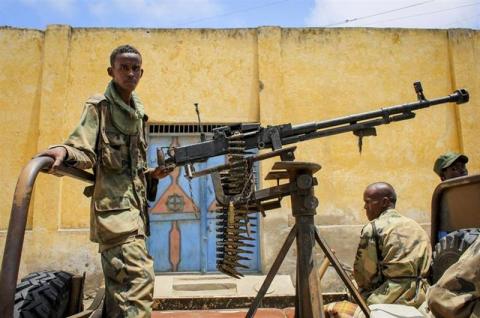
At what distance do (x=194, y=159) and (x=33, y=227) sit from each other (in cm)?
482

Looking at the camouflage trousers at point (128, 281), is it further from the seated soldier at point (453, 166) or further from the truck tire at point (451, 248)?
the seated soldier at point (453, 166)

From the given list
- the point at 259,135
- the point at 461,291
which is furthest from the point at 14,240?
the point at 259,135

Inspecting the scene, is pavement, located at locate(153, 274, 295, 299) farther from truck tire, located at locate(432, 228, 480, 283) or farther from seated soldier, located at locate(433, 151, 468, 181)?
truck tire, located at locate(432, 228, 480, 283)

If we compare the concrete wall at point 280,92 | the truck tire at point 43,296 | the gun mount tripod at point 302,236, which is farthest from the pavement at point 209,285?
the truck tire at point 43,296

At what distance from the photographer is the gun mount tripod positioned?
10.5 feet

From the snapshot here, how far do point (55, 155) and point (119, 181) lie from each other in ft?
2.40

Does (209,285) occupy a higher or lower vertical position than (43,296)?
lower

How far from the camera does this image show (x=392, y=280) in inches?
130

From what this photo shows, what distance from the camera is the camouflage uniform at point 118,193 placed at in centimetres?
229

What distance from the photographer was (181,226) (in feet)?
25.2

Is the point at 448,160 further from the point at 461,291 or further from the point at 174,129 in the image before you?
the point at 174,129

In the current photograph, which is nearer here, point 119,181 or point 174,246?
point 119,181

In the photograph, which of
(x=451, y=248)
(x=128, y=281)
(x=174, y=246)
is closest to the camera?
(x=128, y=281)

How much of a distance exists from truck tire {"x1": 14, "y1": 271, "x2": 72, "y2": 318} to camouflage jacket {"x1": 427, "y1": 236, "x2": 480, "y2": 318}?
6.73 feet
